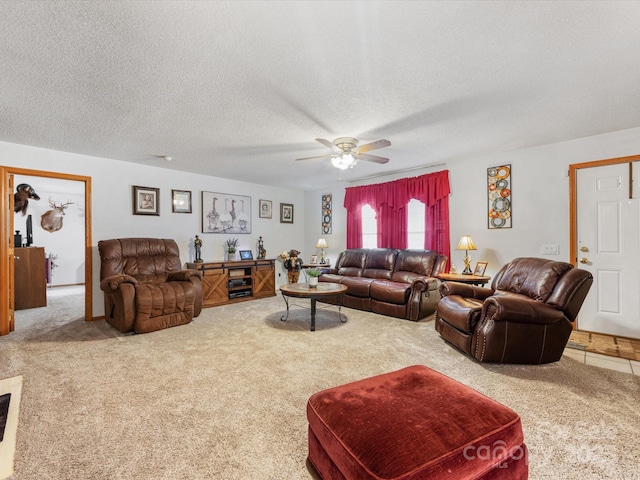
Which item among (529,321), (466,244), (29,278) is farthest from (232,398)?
(29,278)

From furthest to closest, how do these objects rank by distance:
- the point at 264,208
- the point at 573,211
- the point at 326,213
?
the point at 326,213 < the point at 264,208 < the point at 573,211

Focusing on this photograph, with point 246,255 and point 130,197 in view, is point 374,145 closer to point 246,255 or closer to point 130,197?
point 246,255

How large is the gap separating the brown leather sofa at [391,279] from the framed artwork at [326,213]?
1082 mm

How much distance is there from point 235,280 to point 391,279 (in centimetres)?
276

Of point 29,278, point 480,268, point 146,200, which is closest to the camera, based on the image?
point 480,268

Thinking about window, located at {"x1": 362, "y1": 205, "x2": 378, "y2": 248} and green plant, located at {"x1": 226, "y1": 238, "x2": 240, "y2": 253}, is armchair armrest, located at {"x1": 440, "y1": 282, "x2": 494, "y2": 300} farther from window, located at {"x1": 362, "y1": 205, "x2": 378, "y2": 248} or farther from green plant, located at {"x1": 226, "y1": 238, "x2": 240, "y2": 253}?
green plant, located at {"x1": 226, "y1": 238, "x2": 240, "y2": 253}

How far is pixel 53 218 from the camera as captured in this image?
7254mm

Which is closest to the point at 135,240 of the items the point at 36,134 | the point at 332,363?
the point at 36,134

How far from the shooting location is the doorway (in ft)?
11.0

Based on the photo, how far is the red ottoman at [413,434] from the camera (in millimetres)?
1014

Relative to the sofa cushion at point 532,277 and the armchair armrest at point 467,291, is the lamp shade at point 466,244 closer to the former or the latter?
the sofa cushion at point 532,277

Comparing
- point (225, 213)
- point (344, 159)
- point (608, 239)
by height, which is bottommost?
point (608, 239)

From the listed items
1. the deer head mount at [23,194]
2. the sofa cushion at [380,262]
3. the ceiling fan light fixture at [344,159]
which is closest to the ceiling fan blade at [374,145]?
the ceiling fan light fixture at [344,159]

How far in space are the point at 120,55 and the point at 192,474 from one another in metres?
2.48
